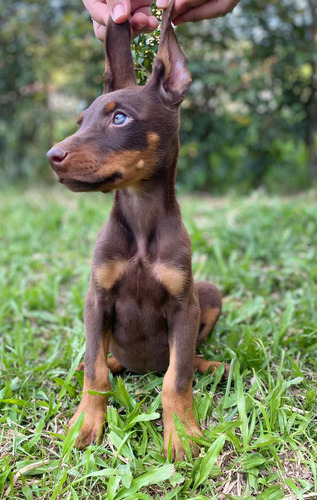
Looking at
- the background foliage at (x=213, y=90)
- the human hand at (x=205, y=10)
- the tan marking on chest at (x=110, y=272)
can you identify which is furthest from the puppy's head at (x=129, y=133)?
the background foliage at (x=213, y=90)

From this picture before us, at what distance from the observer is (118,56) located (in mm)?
2818

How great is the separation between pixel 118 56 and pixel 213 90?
21.6 ft

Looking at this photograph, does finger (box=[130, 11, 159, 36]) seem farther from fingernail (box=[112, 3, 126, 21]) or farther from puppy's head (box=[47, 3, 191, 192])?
puppy's head (box=[47, 3, 191, 192])

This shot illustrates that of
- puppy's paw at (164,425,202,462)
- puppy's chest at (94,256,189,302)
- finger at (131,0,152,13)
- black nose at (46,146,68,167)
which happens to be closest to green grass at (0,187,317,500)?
puppy's paw at (164,425,202,462)

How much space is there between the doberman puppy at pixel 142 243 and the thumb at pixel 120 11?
4 cm

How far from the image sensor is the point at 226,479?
2.46m

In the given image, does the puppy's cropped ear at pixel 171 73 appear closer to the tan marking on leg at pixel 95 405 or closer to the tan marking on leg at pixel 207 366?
the tan marking on leg at pixel 95 405

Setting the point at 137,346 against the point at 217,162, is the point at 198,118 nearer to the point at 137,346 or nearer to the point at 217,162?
the point at 217,162

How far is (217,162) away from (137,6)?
638 cm

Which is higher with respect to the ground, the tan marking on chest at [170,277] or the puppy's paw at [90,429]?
the tan marking on chest at [170,277]

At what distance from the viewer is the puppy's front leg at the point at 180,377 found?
104 inches

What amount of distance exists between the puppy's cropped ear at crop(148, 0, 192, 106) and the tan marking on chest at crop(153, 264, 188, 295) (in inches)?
31.6

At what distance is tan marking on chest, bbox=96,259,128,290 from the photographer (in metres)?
2.73

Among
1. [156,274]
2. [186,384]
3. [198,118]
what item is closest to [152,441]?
[186,384]
